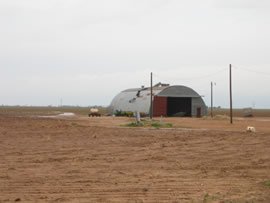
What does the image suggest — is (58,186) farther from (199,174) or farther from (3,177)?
(199,174)

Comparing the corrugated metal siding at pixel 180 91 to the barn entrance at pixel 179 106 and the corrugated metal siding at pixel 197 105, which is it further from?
the barn entrance at pixel 179 106

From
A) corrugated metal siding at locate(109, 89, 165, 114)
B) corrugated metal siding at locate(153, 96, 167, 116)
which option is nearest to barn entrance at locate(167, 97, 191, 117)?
corrugated metal siding at locate(153, 96, 167, 116)

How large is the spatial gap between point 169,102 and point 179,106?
1918 mm

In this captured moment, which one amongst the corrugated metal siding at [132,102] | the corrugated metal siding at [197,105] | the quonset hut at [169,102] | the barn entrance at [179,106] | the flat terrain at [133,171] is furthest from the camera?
the barn entrance at [179,106]

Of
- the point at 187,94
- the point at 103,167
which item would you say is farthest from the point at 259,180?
the point at 187,94

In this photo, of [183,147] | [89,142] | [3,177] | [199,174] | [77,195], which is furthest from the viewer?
[89,142]

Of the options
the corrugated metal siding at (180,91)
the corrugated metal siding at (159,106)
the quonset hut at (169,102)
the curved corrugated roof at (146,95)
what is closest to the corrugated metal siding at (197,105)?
the quonset hut at (169,102)

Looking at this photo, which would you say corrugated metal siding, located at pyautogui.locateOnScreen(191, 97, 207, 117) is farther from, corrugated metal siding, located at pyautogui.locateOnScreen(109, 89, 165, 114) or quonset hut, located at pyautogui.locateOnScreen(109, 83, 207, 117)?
corrugated metal siding, located at pyautogui.locateOnScreen(109, 89, 165, 114)

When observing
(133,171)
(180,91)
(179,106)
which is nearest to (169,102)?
(179,106)

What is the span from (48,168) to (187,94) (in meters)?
48.4

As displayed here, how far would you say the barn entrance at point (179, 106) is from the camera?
205ft

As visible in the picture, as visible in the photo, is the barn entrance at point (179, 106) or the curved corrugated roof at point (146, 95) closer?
the curved corrugated roof at point (146, 95)

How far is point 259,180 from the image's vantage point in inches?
445

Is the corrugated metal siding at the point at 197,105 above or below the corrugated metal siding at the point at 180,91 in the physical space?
below
